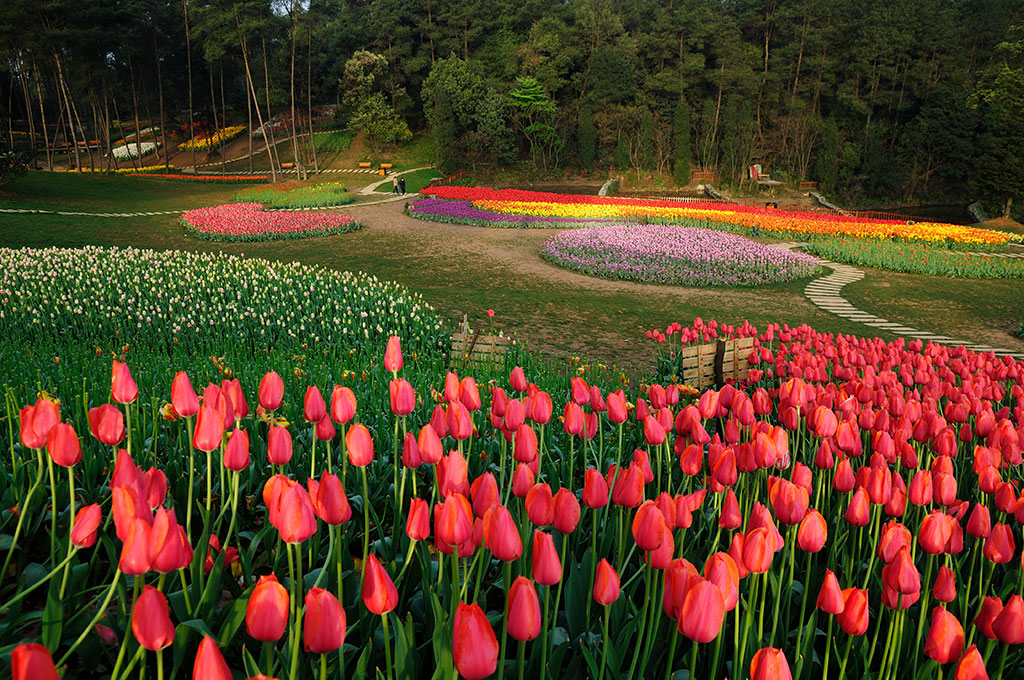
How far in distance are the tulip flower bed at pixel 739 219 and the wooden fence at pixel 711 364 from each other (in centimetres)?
1731

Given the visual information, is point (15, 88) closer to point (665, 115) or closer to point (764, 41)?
point (665, 115)

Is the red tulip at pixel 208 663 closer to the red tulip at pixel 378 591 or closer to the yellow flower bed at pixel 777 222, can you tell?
the red tulip at pixel 378 591

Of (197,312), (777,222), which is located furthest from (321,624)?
(777,222)

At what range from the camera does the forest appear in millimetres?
43031

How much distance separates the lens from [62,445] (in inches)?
58.2

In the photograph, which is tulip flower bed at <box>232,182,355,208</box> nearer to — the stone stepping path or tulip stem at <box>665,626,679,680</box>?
Result: the stone stepping path

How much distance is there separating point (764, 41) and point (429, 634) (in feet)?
209

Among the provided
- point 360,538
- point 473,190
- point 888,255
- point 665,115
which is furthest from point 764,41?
point 360,538

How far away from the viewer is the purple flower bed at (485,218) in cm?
2173

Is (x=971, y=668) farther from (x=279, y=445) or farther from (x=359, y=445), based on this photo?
(x=279, y=445)

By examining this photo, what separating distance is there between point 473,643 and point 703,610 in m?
0.40

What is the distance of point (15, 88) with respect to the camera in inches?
1950

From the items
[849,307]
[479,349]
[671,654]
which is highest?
[671,654]

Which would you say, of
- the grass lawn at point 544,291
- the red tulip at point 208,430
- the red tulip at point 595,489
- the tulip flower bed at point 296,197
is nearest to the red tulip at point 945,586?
the red tulip at point 595,489
